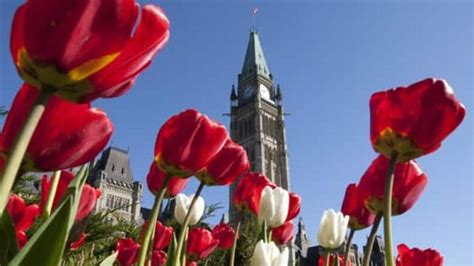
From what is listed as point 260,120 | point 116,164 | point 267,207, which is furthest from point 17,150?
point 260,120

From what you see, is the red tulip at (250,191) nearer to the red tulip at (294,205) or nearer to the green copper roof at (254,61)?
the red tulip at (294,205)

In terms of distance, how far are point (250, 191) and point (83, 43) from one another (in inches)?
36.3

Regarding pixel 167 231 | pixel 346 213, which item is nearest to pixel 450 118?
pixel 346 213

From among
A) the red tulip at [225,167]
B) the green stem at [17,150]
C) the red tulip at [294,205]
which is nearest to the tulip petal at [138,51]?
the green stem at [17,150]

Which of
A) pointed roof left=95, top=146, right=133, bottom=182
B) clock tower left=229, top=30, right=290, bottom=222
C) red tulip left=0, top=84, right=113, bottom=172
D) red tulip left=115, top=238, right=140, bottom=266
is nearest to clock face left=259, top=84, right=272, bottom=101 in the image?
clock tower left=229, top=30, right=290, bottom=222

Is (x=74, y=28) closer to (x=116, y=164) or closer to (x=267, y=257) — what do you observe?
(x=267, y=257)

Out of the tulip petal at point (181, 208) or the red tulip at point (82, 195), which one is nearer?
the red tulip at point (82, 195)

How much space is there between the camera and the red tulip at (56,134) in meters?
0.53

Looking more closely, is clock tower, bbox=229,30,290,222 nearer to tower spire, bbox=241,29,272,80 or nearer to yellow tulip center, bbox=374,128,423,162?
tower spire, bbox=241,29,272,80

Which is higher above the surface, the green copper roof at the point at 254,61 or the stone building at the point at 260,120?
the green copper roof at the point at 254,61

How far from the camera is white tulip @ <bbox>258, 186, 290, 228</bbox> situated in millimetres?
1061

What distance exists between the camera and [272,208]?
1069 mm

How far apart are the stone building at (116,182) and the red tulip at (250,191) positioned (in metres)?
26.5

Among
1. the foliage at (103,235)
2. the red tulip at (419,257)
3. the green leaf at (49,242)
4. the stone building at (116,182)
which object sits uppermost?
the stone building at (116,182)
